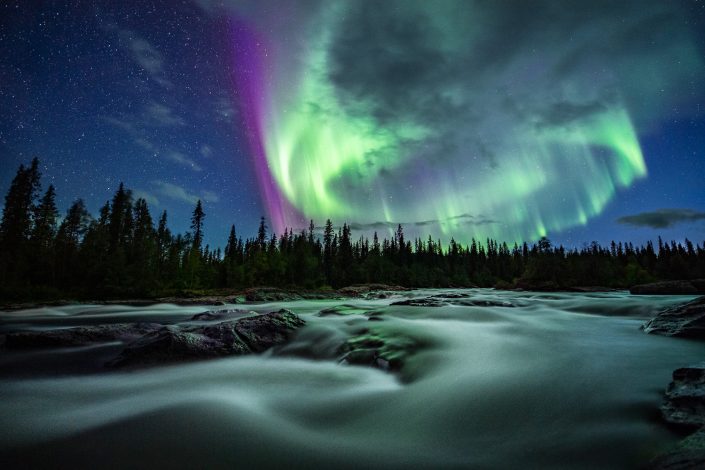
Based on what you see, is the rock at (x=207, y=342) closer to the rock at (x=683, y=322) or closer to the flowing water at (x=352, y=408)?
the flowing water at (x=352, y=408)

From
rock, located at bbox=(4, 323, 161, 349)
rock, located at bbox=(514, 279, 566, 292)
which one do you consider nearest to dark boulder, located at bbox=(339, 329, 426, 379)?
rock, located at bbox=(4, 323, 161, 349)

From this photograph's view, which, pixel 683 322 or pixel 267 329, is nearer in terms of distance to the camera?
pixel 683 322

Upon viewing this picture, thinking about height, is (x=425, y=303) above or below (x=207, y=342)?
above

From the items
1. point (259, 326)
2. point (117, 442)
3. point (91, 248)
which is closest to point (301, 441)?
point (117, 442)

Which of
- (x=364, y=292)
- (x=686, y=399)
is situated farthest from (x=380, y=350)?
(x=364, y=292)

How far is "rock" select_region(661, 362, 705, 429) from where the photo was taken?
3080 mm

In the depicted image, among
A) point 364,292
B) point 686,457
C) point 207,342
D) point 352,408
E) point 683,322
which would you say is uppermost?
point 683,322

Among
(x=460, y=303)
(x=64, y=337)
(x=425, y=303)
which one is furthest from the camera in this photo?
(x=425, y=303)

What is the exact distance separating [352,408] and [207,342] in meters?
4.19

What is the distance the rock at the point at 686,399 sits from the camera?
10.1 ft

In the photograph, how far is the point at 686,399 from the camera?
3.32 meters

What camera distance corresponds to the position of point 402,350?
650 cm

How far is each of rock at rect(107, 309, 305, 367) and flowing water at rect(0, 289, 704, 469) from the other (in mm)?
382

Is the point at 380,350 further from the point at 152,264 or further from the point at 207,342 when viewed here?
the point at 152,264
